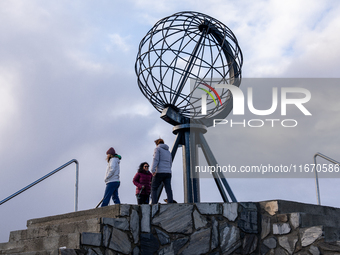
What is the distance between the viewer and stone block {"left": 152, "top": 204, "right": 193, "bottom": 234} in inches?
238

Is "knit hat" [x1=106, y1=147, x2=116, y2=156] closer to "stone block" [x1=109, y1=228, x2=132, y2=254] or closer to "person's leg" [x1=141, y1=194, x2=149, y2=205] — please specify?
"person's leg" [x1=141, y1=194, x2=149, y2=205]

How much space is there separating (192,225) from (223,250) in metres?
0.57

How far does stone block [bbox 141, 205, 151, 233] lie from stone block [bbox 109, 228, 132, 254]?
27cm

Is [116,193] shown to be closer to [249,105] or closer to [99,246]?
[99,246]

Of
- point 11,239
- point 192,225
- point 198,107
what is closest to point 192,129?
point 198,107

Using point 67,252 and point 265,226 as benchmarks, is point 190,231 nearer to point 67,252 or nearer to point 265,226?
point 265,226

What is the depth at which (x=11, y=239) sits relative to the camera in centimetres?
712

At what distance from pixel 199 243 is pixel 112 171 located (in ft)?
5.79

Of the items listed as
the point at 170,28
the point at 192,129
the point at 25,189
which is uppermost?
the point at 170,28

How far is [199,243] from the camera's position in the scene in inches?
241

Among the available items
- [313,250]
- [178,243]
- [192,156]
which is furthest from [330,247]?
[192,156]

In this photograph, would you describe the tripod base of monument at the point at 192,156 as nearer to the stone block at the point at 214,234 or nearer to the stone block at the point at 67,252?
the stone block at the point at 214,234

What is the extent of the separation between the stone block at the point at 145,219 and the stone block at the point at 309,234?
6.71 ft

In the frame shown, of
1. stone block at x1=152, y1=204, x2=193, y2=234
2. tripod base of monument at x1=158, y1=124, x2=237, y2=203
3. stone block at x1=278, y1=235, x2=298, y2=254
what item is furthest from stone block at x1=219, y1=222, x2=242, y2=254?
tripod base of monument at x1=158, y1=124, x2=237, y2=203
